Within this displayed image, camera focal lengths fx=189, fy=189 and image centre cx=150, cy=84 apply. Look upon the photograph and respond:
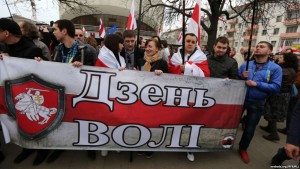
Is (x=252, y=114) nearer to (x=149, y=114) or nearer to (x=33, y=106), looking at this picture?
(x=149, y=114)

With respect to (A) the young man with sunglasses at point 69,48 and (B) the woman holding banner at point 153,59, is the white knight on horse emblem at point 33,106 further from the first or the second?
(B) the woman holding banner at point 153,59

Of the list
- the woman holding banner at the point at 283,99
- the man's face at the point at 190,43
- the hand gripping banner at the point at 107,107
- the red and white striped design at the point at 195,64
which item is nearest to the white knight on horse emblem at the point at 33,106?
the hand gripping banner at the point at 107,107

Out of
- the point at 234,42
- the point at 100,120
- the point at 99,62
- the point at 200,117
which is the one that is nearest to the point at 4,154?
the point at 100,120

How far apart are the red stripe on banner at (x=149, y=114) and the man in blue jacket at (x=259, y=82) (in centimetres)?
26

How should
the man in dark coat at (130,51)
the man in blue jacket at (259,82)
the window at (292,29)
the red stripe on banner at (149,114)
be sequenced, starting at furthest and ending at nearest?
the window at (292,29), the man in dark coat at (130,51), the man in blue jacket at (259,82), the red stripe on banner at (149,114)

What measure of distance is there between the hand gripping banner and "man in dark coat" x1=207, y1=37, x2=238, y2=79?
263 mm

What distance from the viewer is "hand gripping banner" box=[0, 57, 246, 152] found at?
219cm

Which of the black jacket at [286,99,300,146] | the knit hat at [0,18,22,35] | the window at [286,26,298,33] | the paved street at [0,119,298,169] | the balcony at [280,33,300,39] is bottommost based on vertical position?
the paved street at [0,119,298,169]

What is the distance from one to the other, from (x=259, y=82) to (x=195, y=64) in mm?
896

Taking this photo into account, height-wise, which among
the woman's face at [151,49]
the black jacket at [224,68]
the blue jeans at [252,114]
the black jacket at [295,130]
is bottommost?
the blue jeans at [252,114]

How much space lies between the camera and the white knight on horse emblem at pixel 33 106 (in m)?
2.19

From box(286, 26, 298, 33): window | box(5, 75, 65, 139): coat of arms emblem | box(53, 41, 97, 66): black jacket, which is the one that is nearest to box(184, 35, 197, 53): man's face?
box(53, 41, 97, 66): black jacket

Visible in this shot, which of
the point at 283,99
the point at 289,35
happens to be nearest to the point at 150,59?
the point at 283,99

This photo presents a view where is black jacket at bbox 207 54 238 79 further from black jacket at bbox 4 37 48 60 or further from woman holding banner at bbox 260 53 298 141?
black jacket at bbox 4 37 48 60
